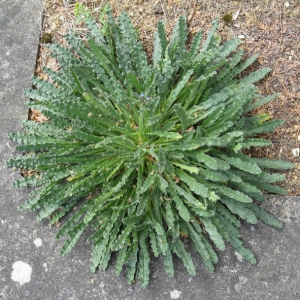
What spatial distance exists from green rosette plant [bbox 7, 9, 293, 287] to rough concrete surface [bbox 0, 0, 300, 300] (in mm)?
75

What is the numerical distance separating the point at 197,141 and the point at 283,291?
0.94 m

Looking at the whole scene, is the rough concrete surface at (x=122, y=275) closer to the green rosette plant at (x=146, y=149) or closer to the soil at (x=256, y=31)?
the green rosette plant at (x=146, y=149)

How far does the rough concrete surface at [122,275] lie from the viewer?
2350 mm

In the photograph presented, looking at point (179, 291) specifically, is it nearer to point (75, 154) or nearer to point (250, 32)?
point (75, 154)

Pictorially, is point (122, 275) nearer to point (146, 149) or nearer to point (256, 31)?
point (146, 149)

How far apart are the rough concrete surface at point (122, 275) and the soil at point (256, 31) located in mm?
310

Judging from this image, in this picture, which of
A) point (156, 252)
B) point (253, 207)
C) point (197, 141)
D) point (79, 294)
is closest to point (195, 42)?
point (197, 141)

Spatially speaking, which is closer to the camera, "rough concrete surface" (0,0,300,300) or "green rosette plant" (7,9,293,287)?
"green rosette plant" (7,9,293,287)

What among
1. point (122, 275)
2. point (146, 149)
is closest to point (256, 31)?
point (146, 149)

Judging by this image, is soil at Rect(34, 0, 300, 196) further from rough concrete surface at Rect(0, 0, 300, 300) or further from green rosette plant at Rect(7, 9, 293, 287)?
rough concrete surface at Rect(0, 0, 300, 300)

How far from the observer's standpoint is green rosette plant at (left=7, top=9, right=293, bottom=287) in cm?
217

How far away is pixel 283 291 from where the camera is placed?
234 cm

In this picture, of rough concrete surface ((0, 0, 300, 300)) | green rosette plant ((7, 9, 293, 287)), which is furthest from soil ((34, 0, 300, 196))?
rough concrete surface ((0, 0, 300, 300))

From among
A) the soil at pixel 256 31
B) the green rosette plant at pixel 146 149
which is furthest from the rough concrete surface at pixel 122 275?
the soil at pixel 256 31
